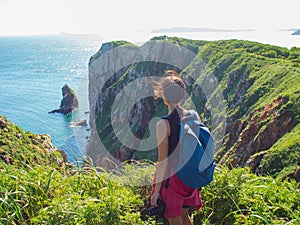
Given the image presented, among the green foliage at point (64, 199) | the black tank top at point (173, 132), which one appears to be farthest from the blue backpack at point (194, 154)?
the green foliage at point (64, 199)

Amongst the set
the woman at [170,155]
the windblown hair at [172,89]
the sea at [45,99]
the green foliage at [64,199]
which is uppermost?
the windblown hair at [172,89]

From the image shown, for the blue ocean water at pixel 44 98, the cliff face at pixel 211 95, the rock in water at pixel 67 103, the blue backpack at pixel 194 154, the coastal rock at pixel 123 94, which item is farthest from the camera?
the rock in water at pixel 67 103

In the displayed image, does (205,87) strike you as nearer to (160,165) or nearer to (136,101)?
(136,101)

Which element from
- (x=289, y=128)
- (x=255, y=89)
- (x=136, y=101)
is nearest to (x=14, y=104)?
(x=136, y=101)

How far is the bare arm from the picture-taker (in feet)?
13.1

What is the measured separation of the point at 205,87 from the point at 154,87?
142ft

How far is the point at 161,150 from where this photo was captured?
4.04 meters

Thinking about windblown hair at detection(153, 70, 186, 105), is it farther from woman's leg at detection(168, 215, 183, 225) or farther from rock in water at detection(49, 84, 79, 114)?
rock in water at detection(49, 84, 79, 114)

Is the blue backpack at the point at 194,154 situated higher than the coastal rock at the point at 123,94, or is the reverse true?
the blue backpack at the point at 194,154

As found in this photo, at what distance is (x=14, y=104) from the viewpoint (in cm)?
8681

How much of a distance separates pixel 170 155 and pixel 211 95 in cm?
4016

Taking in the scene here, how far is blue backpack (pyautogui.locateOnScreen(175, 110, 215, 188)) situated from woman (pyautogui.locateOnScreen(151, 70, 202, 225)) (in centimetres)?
10

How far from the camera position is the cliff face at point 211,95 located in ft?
79.5

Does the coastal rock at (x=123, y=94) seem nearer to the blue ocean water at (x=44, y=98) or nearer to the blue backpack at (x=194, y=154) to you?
the blue ocean water at (x=44, y=98)
